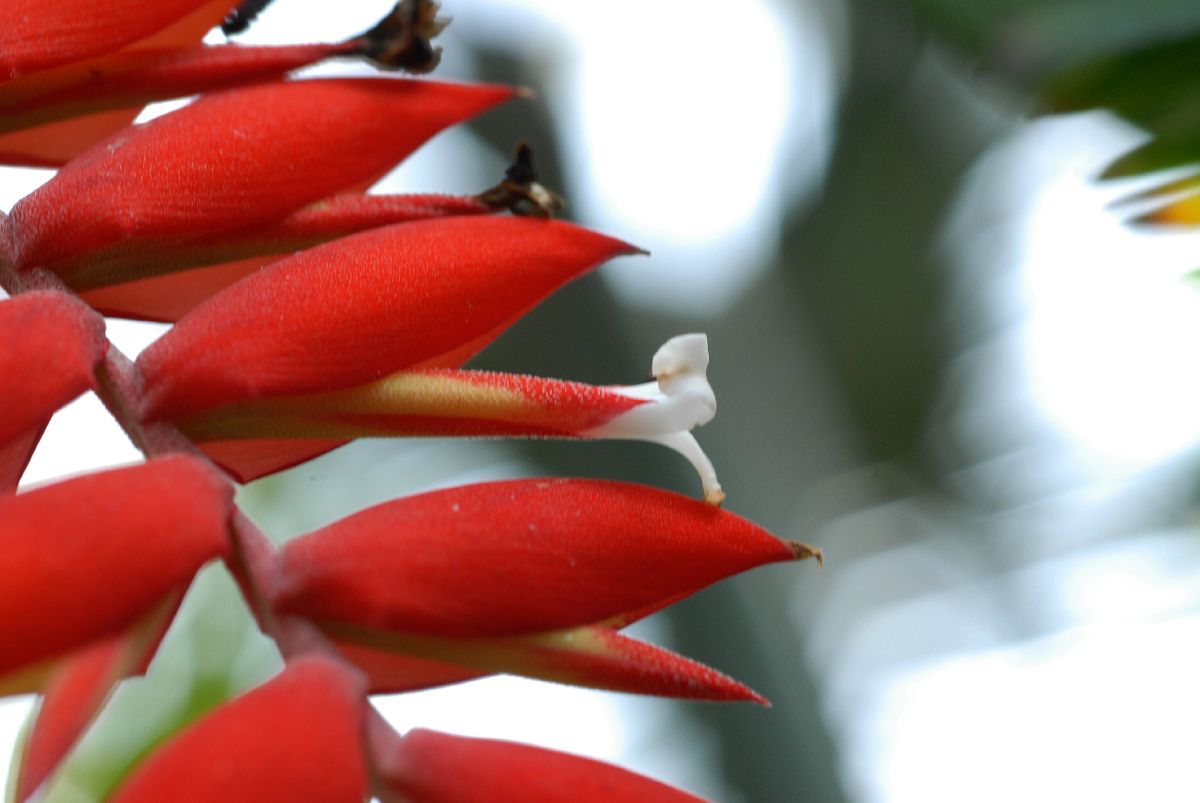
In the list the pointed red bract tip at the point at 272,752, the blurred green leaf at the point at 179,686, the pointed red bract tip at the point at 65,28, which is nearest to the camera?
the pointed red bract tip at the point at 272,752

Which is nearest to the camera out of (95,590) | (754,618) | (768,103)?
(95,590)

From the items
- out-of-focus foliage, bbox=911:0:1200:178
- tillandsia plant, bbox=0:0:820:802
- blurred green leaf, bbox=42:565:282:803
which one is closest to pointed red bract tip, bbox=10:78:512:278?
tillandsia plant, bbox=0:0:820:802

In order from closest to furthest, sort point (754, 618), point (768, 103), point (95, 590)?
point (95, 590) < point (754, 618) < point (768, 103)

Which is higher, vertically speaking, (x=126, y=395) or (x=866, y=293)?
(x=126, y=395)

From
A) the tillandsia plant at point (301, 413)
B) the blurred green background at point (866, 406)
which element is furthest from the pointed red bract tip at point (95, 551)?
the blurred green background at point (866, 406)

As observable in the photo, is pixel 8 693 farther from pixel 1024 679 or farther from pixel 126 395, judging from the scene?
pixel 1024 679

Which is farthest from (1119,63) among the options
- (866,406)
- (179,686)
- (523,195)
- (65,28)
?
(866,406)

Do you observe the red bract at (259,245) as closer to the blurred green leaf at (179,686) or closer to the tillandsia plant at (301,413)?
the tillandsia plant at (301,413)

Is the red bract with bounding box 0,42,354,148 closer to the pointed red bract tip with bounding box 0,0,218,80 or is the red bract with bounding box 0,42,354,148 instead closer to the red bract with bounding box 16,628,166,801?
the pointed red bract tip with bounding box 0,0,218,80

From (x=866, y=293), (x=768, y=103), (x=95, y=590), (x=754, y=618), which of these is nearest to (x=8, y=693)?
(x=95, y=590)
